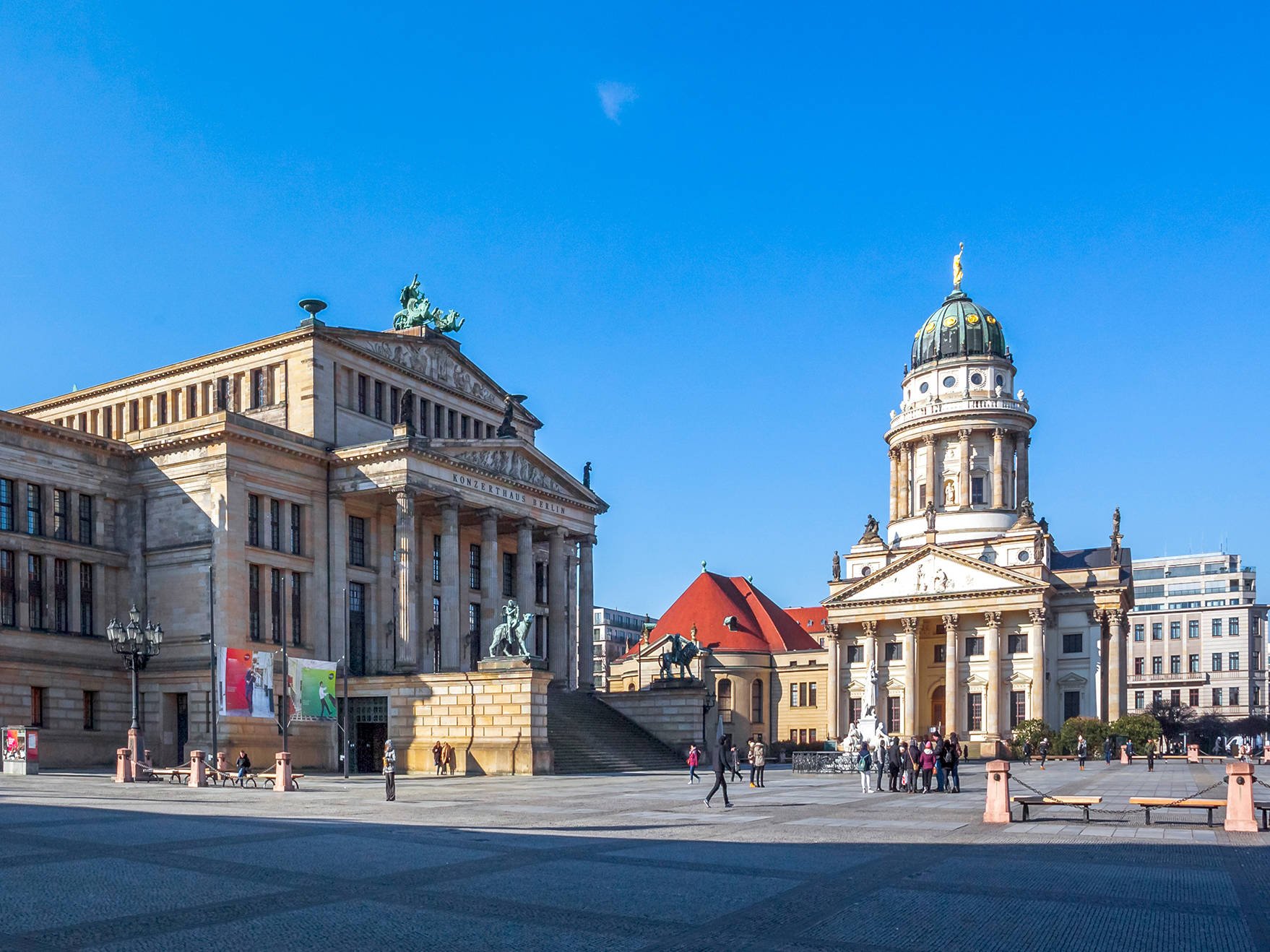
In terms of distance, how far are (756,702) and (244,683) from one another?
6290cm

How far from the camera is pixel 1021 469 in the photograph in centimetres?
10788

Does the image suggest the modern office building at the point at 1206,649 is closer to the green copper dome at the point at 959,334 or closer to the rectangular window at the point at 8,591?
the green copper dome at the point at 959,334

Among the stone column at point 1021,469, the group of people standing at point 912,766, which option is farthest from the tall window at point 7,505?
the stone column at point 1021,469

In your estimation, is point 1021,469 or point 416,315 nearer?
point 416,315

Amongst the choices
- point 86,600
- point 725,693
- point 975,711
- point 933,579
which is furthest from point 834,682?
point 86,600

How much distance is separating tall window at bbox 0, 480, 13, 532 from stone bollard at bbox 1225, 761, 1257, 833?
150ft

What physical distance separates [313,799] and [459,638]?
2717cm

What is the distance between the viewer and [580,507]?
70.1 metres

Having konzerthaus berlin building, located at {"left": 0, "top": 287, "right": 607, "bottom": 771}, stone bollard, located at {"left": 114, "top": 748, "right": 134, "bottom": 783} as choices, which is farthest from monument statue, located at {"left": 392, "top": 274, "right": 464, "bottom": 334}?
stone bollard, located at {"left": 114, "top": 748, "right": 134, "bottom": 783}

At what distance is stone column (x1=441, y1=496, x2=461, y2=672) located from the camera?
2333 inches

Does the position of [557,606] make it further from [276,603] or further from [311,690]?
[311,690]

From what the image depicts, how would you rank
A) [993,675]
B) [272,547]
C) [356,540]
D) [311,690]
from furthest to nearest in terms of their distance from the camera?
[993,675], [356,540], [272,547], [311,690]

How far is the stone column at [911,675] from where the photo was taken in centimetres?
10188

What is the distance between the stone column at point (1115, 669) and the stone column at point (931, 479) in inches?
699
